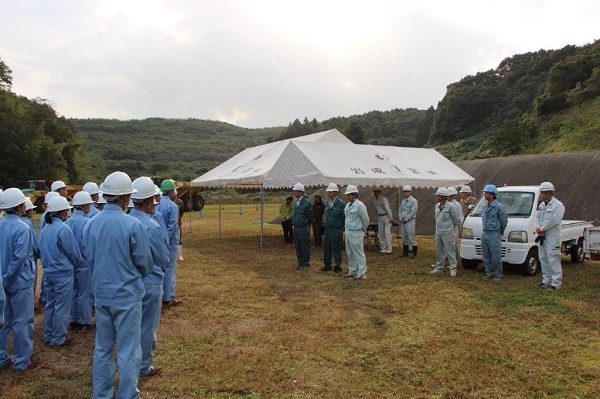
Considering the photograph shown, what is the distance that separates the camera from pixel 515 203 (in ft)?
33.5

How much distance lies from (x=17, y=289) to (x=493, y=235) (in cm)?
774

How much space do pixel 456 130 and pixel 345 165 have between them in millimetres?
48611

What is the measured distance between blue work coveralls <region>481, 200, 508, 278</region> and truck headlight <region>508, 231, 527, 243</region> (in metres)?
0.53

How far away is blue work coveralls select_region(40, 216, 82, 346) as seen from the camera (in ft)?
18.1

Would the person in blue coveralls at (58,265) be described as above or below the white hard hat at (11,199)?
below

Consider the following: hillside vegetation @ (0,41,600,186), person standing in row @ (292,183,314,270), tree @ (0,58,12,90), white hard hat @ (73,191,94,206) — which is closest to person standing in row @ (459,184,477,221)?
person standing in row @ (292,183,314,270)

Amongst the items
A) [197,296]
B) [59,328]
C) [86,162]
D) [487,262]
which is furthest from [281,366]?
[86,162]

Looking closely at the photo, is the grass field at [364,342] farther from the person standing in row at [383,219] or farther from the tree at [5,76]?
the tree at [5,76]

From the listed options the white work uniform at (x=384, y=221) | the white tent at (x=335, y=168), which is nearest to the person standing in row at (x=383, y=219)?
the white work uniform at (x=384, y=221)

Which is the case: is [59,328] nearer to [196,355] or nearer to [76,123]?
[196,355]

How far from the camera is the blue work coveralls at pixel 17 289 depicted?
4.71 meters

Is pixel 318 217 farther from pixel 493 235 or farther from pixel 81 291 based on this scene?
pixel 81 291

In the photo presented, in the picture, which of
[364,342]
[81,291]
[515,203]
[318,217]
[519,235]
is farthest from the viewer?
[318,217]

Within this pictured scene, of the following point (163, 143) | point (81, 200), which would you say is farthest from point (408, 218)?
point (163, 143)
